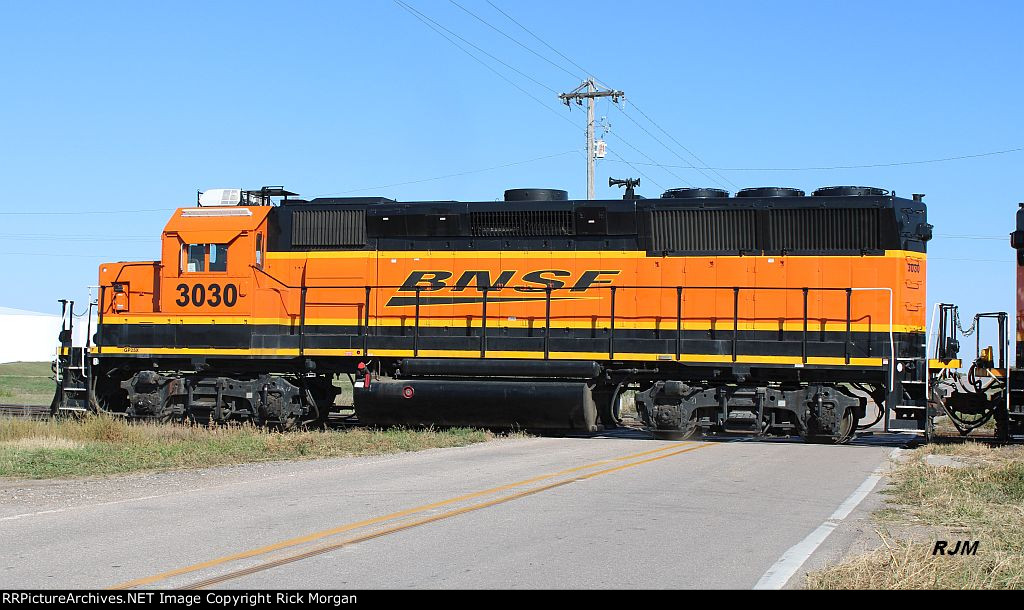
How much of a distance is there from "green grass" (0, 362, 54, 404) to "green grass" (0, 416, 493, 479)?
1.32 meters

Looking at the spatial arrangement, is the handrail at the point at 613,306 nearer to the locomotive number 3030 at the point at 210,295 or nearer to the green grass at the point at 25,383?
the locomotive number 3030 at the point at 210,295

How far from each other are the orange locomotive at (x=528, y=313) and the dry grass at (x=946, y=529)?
337cm

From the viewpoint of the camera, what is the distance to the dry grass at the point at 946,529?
625cm

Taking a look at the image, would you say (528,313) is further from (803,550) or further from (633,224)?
(803,550)

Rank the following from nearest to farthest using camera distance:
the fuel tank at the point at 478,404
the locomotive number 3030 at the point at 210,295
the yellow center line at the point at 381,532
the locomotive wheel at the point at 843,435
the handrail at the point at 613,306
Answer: the yellow center line at the point at 381,532
the handrail at the point at 613,306
the locomotive wheel at the point at 843,435
the fuel tank at the point at 478,404
the locomotive number 3030 at the point at 210,295

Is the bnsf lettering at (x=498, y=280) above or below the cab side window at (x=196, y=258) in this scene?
below

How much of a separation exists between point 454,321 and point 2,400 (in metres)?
20.0

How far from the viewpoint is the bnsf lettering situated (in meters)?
18.4

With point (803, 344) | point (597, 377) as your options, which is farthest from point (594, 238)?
point (803, 344)

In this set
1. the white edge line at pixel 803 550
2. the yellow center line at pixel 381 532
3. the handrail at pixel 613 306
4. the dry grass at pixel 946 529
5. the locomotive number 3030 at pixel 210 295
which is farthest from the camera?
the locomotive number 3030 at pixel 210 295

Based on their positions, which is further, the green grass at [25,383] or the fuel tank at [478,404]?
the green grass at [25,383]

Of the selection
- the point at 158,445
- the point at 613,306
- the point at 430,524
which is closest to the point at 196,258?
the point at 158,445

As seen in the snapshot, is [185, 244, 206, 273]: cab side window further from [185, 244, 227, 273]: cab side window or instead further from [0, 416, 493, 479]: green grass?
[0, 416, 493, 479]: green grass

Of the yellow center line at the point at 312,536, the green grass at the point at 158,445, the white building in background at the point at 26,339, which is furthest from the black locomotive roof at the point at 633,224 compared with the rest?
the white building in background at the point at 26,339
